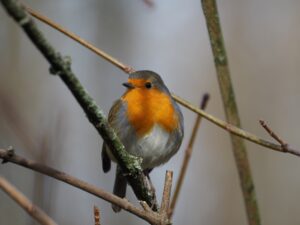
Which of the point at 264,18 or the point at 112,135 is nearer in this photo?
the point at 112,135

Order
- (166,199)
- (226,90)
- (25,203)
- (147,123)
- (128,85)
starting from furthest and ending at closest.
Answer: (128,85) < (147,123) < (226,90) < (166,199) < (25,203)

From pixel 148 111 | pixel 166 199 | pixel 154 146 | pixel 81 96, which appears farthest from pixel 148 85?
pixel 81 96

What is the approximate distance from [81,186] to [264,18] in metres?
7.64

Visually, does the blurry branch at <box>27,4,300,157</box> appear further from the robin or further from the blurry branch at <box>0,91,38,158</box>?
the robin

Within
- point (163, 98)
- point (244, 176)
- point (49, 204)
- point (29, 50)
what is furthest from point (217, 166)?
Result: point (49, 204)

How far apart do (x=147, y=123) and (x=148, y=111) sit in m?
0.07

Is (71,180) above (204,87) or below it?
below

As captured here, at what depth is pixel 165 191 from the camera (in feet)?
5.40

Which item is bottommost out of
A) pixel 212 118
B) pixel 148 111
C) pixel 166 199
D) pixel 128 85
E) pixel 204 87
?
pixel 166 199

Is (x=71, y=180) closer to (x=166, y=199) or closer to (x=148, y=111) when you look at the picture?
(x=166, y=199)

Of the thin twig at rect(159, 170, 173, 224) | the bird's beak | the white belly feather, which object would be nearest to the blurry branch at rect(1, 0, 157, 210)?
the thin twig at rect(159, 170, 173, 224)

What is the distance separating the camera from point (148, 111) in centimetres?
321

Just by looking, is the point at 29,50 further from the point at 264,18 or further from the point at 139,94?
the point at 139,94

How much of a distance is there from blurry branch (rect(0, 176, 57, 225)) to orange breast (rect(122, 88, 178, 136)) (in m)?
1.85
